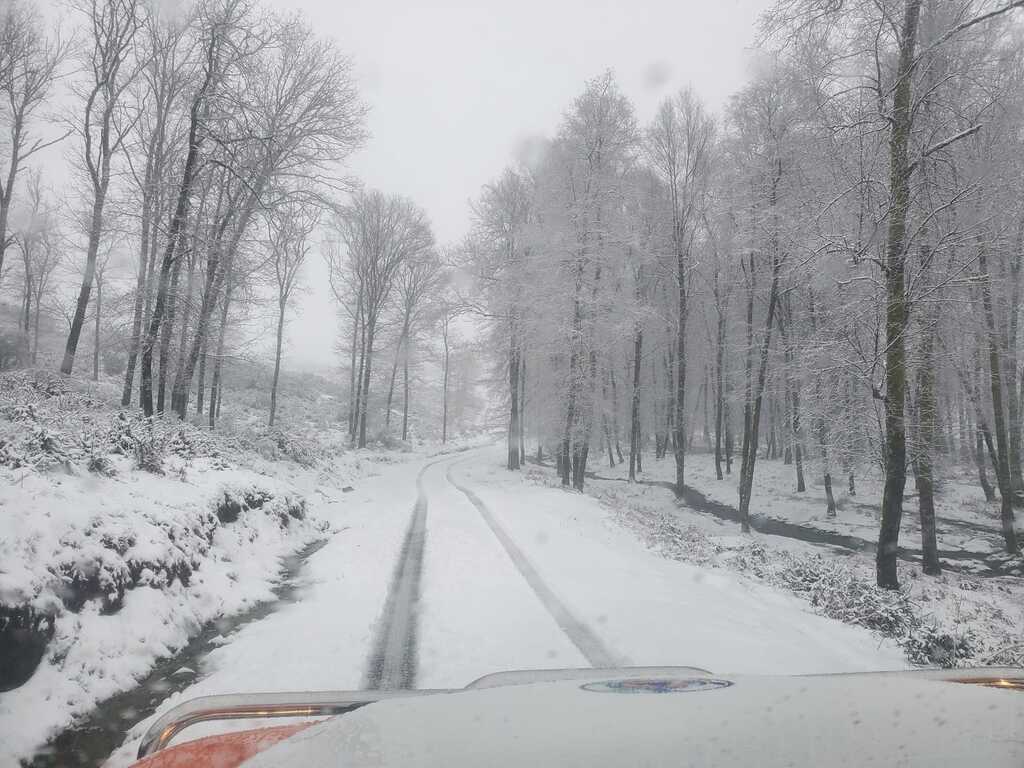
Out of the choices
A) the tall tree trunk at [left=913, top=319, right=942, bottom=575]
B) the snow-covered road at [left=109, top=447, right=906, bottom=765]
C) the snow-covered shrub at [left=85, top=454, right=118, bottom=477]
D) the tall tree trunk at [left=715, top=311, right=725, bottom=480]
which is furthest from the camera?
the tall tree trunk at [left=715, top=311, right=725, bottom=480]

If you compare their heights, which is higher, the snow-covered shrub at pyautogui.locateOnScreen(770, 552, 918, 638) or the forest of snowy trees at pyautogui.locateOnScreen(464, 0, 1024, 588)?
the forest of snowy trees at pyautogui.locateOnScreen(464, 0, 1024, 588)

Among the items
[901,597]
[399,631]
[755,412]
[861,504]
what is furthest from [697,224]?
[399,631]

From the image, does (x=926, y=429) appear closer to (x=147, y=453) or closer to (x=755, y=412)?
(x=755, y=412)

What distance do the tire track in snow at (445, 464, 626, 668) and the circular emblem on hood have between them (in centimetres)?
272

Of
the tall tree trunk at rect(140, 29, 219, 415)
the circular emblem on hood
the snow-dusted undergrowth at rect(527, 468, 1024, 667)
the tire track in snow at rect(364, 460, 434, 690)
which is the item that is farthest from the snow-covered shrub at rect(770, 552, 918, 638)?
the tall tree trunk at rect(140, 29, 219, 415)

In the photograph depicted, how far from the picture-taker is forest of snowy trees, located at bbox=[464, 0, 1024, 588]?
7867mm

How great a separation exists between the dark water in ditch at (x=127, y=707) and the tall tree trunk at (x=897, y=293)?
30.4ft

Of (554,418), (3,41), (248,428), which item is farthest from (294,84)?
(554,418)

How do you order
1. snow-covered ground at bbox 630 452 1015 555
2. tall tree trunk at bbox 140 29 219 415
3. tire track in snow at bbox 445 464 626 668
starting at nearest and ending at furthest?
tire track in snow at bbox 445 464 626 668, tall tree trunk at bbox 140 29 219 415, snow-covered ground at bbox 630 452 1015 555

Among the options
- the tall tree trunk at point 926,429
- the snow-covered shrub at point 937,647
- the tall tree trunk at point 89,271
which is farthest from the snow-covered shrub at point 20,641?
the tall tree trunk at point 89,271

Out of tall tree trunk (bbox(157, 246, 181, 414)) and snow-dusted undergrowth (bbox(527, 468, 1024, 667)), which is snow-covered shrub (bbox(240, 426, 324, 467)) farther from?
snow-dusted undergrowth (bbox(527, 468, 1024, 667))

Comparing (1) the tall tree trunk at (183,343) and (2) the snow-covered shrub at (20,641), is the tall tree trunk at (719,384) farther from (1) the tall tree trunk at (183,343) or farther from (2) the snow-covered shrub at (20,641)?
(2) the snow-covered shrub at (20,641)

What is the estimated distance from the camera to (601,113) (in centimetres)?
1730

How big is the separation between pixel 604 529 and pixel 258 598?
22.5ft
